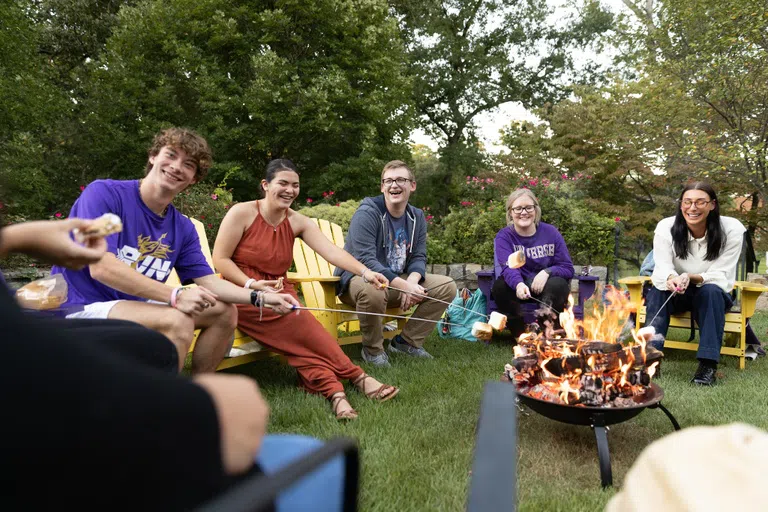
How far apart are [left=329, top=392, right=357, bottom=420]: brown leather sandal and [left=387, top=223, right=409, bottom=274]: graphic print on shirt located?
56.6 inches

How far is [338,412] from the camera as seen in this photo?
271 cm

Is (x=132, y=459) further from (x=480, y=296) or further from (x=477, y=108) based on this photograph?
(x=477, y=108)

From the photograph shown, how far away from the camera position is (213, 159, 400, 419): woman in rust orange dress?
298cm

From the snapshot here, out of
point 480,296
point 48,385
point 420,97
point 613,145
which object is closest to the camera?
point 48,385

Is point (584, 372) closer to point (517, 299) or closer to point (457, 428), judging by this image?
point (457, 428)

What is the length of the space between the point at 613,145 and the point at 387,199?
29.1 feet

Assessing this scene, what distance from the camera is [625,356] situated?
2.39 metres

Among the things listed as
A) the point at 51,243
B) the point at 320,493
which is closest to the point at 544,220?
the point at 51,243

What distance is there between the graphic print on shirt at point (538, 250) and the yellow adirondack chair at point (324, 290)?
3.82ft

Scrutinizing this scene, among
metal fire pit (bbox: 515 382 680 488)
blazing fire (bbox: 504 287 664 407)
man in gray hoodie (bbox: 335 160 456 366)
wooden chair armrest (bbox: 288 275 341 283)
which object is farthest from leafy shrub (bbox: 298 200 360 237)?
metal fire pit (bbox: 515 382 680 488)

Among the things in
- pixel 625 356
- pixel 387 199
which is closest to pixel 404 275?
pixel 387 199

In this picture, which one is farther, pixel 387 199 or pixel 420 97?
pixel 420 97

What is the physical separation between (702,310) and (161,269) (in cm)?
347

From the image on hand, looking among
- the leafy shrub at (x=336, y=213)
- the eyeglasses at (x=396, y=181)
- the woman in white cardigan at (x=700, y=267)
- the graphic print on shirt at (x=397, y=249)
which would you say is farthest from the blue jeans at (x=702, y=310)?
the leafy shrub at (x=336, y=213)
